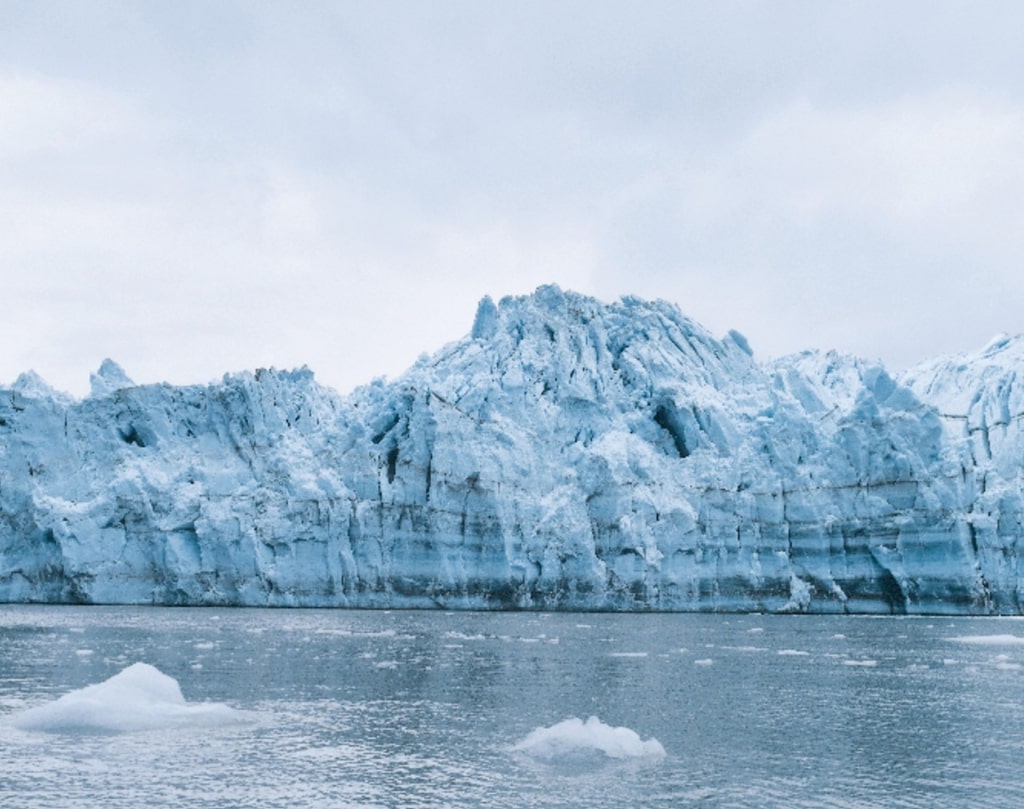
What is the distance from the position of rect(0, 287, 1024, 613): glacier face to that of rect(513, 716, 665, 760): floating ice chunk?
39.5 m

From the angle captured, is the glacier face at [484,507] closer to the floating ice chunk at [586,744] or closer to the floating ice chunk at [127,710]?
the floating ice chunk at [127,710]

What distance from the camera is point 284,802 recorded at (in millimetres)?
12883

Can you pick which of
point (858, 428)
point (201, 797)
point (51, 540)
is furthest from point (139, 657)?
point (858, 428)

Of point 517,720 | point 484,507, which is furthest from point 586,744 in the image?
point 484,507

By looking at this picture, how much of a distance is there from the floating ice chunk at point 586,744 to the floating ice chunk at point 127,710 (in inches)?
229

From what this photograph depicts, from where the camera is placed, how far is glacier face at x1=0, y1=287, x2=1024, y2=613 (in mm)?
54062

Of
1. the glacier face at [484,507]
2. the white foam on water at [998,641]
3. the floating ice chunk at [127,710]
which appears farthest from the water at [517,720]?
the glacier face at [484,507]

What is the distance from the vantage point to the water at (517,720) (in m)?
13.5

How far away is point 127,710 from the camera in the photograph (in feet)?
57.6

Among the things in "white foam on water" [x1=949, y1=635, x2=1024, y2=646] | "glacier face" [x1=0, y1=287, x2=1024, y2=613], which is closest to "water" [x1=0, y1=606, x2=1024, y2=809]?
"white foam on water" [x1=949, y1=635, x2=1024, y2=646]

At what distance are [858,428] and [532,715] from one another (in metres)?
39.9

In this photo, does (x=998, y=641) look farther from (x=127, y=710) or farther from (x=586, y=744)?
(x=127, y=710)

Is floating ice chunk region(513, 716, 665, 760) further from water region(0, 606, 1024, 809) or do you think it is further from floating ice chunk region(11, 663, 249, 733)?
floating ice chunk region(11, 663, 249, 733)

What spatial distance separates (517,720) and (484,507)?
36.9 metres
